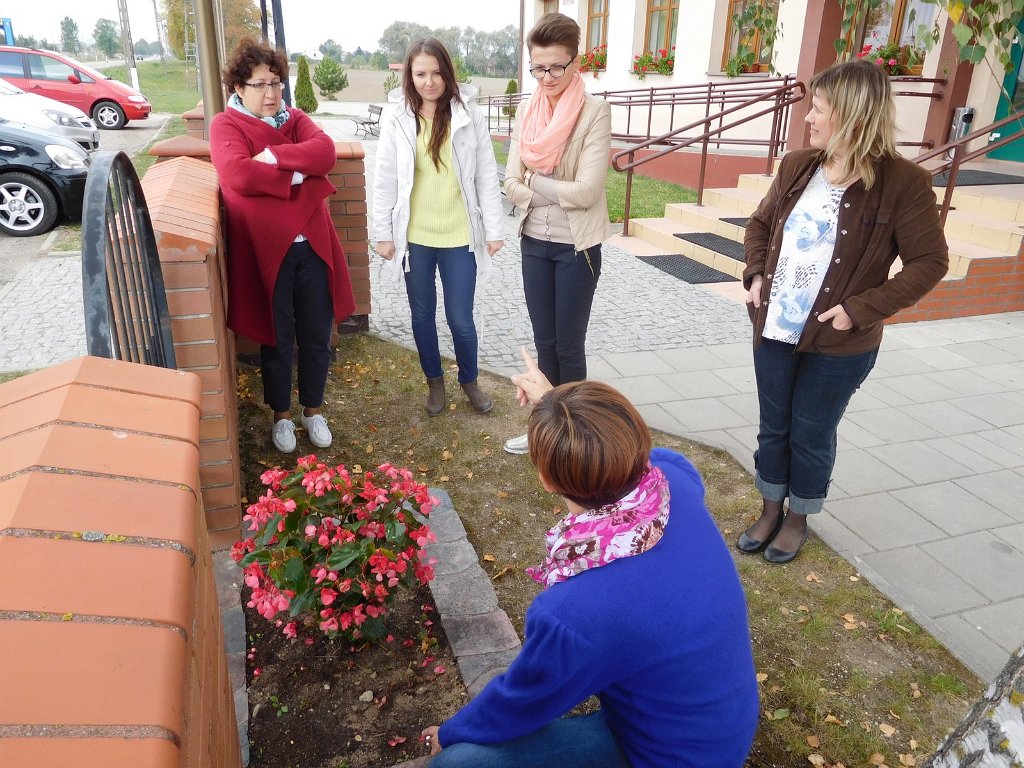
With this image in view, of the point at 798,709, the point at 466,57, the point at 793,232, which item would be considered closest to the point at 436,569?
the point at 798,709

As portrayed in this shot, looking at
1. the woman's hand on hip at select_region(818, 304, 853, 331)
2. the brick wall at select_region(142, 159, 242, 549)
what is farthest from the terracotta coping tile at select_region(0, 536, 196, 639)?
the woman's hand on hip at select_region(818, 304, 853, 331)

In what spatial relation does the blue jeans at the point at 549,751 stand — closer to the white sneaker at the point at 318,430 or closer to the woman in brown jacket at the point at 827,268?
the woman in brown jacket at the point at 827,268

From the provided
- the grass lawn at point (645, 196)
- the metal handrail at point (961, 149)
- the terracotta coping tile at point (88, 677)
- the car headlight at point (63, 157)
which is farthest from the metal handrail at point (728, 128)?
the terracotta coping tile at point (88, 677)

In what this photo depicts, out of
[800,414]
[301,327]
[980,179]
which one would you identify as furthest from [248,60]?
[980,179]

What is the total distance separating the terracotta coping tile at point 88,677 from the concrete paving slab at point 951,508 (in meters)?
3.49

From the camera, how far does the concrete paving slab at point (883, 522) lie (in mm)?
3367

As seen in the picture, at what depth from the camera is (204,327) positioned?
278 cm

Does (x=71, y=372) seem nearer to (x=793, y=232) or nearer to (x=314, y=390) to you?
(x=793, y=232)

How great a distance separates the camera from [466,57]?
6512 cm

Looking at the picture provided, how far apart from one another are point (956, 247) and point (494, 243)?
4.58m

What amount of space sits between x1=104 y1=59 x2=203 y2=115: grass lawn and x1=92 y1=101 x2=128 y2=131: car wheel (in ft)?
16.5

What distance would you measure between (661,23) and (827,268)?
47.5ft

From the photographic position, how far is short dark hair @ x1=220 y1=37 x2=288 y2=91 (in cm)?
329

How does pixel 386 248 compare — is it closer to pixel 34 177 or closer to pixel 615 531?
pixel 615 531
